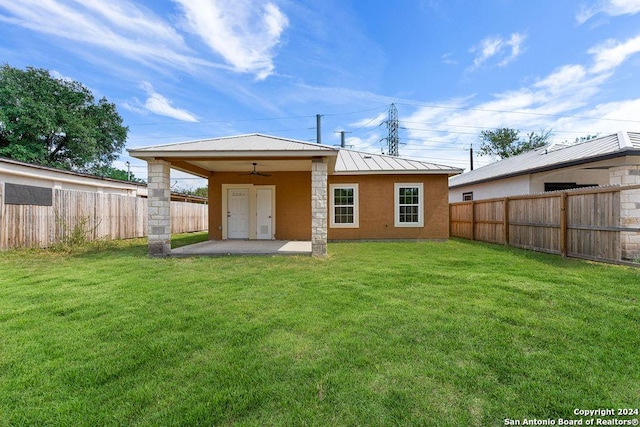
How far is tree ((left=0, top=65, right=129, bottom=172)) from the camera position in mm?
18719

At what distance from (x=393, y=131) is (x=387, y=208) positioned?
17.1m

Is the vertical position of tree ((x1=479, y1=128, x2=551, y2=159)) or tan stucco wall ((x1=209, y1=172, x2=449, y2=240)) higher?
tree ((x1=479, y1=128, x2=551, y2=159))

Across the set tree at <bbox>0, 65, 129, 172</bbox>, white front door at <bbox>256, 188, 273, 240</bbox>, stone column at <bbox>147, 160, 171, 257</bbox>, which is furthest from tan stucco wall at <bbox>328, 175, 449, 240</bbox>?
tree at <bbox>0, 65, 129, 172</bbox>

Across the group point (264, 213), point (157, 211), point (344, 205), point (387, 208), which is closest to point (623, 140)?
point (387, 208)

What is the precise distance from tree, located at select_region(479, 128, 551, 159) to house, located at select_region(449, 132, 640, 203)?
57.5ft

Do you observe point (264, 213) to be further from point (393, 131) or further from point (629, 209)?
point (393, 131)

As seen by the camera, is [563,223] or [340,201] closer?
[563,223]

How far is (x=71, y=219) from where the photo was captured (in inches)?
384

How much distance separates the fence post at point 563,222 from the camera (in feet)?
23.8

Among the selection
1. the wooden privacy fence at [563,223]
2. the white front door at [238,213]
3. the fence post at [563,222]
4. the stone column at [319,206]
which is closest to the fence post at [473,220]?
the wooden privacy fence at [563,223]

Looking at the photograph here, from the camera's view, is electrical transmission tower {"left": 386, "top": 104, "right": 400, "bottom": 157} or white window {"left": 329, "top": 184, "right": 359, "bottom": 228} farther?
electrical transmission tower {"left": 386, "top": 104, "right": 400, "bottom": 157}

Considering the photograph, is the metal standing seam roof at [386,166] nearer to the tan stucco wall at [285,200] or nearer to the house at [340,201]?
the house at [340,201]

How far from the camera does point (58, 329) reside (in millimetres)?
3014

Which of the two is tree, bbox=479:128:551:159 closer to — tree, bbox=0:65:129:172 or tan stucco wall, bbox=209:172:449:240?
tan stucco wall, bbox=209:172:449:240
